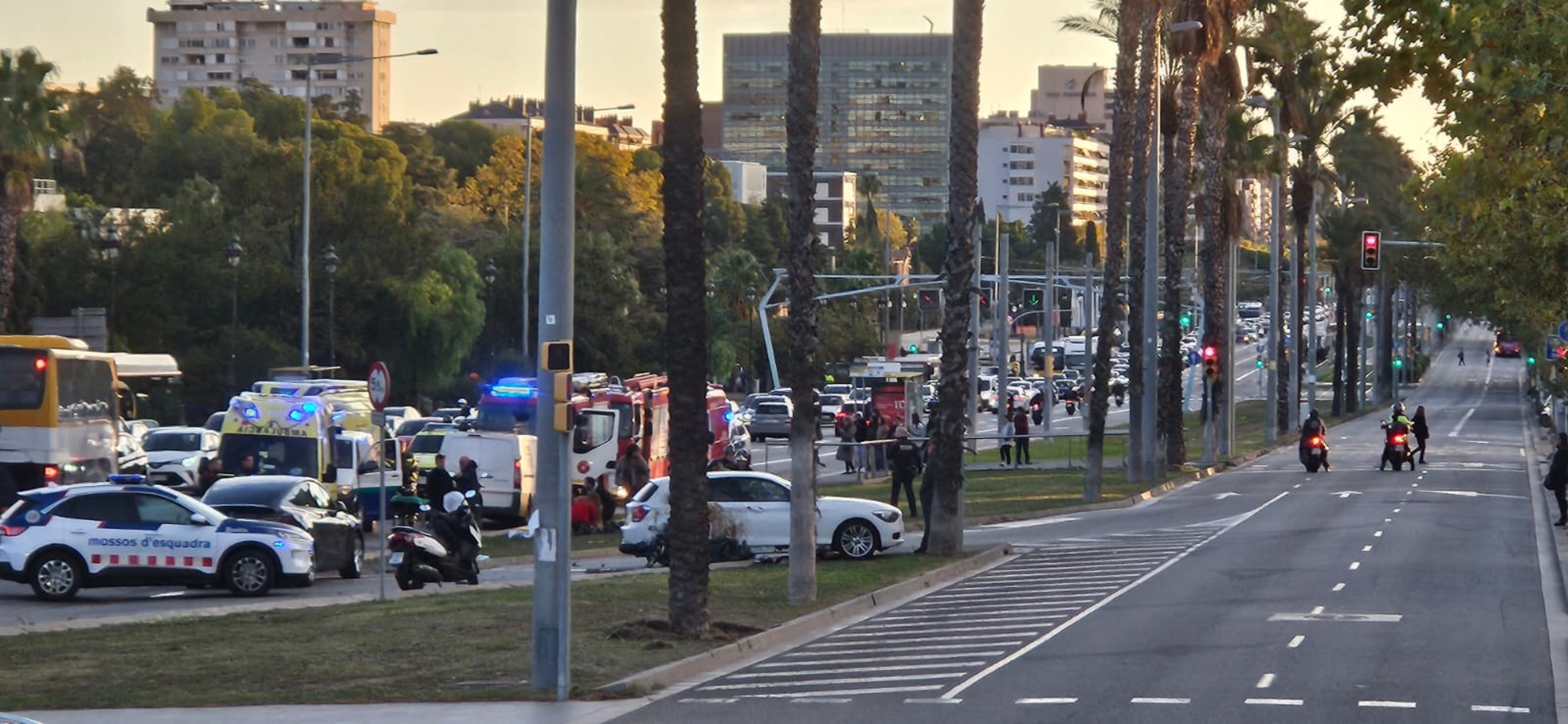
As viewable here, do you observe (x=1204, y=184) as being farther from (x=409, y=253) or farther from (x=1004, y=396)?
(x=409, y=253)

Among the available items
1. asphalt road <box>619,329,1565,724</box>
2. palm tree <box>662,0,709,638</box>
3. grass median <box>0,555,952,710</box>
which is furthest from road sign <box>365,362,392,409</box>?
asphalt road <box>619,329,1565,724</box>

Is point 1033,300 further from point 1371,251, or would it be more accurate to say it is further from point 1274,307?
point 1371,251

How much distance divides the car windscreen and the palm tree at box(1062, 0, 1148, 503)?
20.7 metres

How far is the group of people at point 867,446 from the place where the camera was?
47.1 m

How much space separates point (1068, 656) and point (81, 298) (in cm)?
5524

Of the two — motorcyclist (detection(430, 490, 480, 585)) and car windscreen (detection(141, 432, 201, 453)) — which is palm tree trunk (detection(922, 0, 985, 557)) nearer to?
motorcyclist (detection(430, 490, 480, 585))

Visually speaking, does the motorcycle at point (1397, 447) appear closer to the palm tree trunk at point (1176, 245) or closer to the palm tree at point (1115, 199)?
the palm tree trunk at point (1176, 245)

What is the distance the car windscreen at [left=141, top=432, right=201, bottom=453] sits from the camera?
151 ft

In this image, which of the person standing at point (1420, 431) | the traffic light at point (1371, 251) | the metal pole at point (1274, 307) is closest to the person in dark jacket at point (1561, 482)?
the traffic light at point (1371, 251)

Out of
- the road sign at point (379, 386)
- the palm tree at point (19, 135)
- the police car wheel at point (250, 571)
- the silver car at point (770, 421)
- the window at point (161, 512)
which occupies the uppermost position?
the palm tree at point (19, 135)

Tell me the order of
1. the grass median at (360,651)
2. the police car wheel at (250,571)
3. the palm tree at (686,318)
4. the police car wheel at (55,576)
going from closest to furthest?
1. the grass median at (360,651)
2. the palm tree at (686,318)
3. the police car wheel at (55,576)
4. the police car wheel at (250,571)

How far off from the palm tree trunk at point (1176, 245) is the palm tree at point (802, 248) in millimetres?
28869

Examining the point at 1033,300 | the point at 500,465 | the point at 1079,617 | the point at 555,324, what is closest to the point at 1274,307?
the point at 500,465

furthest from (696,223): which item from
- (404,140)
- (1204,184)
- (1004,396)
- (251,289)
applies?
(404,140)
